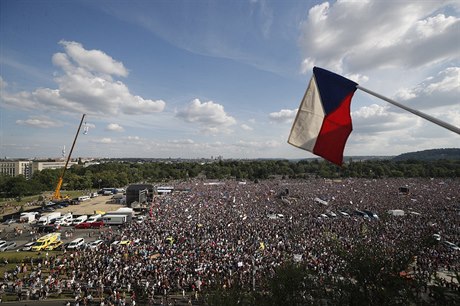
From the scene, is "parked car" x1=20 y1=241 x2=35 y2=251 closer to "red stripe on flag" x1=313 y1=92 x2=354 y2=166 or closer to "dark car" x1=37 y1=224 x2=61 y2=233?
"dark car" x1=37 y1=224 x2=61 y2=233

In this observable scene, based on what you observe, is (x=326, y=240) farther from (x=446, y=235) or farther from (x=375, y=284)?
(x=375, y=284)

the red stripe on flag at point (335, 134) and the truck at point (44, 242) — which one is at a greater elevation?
the red stripe on flag at point (335, 134)

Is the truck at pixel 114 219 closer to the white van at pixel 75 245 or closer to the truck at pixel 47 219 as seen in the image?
the truck at pixel 47 219

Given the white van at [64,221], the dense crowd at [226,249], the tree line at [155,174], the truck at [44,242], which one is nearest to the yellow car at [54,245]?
the truck at [44,242]

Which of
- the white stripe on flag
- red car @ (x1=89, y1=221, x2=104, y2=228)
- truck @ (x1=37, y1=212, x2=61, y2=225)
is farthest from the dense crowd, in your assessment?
truck @ (x1=37, y1=212, x2=61, y2=225)

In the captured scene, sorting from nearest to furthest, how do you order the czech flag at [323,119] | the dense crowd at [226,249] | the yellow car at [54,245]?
the czech flag at [323,119] < the dense crowd at [226,249] < the yellow car at [54,245]

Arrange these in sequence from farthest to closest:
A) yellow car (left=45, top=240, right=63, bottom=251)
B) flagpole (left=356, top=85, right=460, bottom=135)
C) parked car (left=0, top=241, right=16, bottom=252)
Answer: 1. yellow car (left=45, top=240, right=63, bottom=251)
2. parked car (left=0, top=241, right=16, bottom=252)
3. flagpole (left=356, top=85, right=460, bottom=135)

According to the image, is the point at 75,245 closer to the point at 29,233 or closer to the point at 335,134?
the point at 29,233
